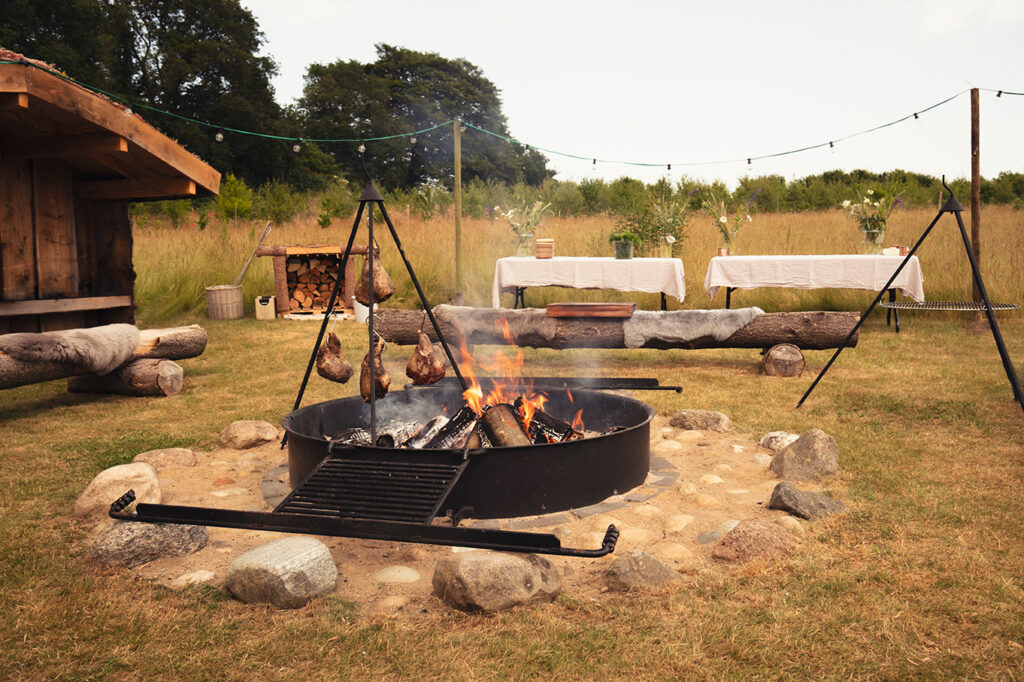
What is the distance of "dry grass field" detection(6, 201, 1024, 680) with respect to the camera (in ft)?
7.38

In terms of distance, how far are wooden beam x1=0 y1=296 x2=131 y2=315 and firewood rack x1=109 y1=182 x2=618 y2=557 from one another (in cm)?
387

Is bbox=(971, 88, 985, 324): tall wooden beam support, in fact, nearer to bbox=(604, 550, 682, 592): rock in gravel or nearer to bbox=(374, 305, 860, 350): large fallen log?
bbox=(374, 305, 860, 350): large fallen log

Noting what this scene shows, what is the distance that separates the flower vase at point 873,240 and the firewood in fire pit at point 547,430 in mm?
7135

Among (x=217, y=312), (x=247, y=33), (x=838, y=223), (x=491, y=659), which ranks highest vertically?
(x=247, y=33)

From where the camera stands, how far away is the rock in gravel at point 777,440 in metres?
4.50

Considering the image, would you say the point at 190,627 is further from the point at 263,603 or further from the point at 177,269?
the point at 177,269

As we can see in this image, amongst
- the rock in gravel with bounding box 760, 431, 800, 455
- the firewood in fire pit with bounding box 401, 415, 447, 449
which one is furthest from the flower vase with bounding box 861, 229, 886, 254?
the firewood in fire pit with bounding box 401, 415, 447, 449

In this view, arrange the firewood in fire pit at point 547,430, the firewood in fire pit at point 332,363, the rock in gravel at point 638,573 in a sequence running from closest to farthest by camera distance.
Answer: the rock in gravel at point 638,573, the firewood in fire pit at point 332,363, the firewood in fire pit at point 547,430

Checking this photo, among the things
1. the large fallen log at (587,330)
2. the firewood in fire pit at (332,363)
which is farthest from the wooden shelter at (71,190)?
the firewood in fire pit at (332,363)

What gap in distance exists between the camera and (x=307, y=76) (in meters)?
36.2

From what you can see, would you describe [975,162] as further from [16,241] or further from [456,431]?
[16,241]

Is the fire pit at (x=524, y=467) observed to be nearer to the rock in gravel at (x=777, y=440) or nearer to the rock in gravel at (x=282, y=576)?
the rock in gravel at (x=282, y=576)

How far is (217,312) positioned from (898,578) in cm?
1021

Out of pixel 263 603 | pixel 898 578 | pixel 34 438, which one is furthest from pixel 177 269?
pixel 898 578
